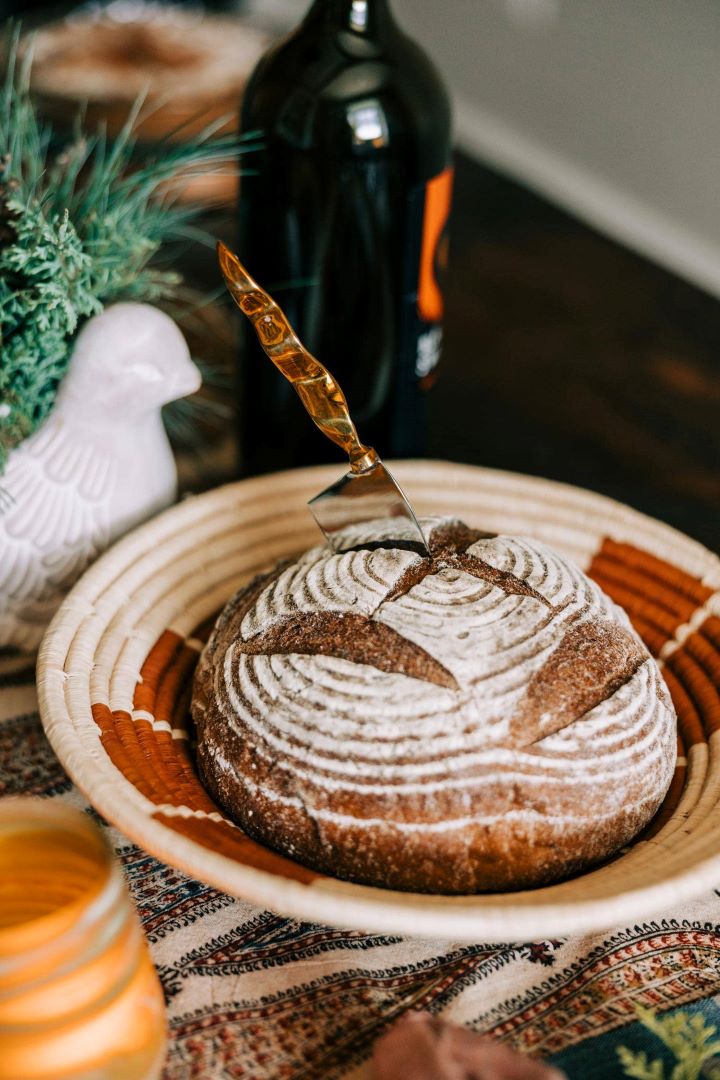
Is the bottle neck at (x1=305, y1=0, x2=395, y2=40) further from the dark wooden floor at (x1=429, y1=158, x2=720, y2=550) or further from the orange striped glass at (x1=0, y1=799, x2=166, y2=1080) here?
the orange striped glass at (x1=0, y1=799, x2=166, y2=1080)

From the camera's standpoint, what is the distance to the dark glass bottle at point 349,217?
86cm

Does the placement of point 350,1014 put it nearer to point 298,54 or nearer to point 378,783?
point 378,783

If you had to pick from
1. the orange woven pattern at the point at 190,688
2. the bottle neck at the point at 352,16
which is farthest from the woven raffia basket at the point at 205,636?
the bottle neck at the point at 352,16

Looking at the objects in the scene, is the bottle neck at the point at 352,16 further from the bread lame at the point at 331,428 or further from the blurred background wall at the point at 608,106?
the blurred background wall at the point at 608,106

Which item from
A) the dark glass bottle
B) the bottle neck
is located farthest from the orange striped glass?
the bottle neck

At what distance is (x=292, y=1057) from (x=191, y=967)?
0.09 meters

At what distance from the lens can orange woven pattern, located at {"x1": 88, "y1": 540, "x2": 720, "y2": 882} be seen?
63 centimetres

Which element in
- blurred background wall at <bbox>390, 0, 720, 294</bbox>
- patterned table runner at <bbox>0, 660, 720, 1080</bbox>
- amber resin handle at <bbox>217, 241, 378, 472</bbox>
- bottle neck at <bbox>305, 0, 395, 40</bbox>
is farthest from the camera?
blurred background wall at <bbox>390, 0, 720, 294</bbox>

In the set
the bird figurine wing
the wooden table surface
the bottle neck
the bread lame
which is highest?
the bottle neck

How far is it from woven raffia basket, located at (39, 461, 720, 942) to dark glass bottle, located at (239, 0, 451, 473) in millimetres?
111

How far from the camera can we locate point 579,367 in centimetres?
144

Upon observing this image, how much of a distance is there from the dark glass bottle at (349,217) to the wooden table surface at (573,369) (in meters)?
0.18

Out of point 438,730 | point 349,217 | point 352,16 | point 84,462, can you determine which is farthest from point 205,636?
point 352,16

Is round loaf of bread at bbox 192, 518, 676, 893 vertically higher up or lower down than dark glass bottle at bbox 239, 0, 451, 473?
lower down
